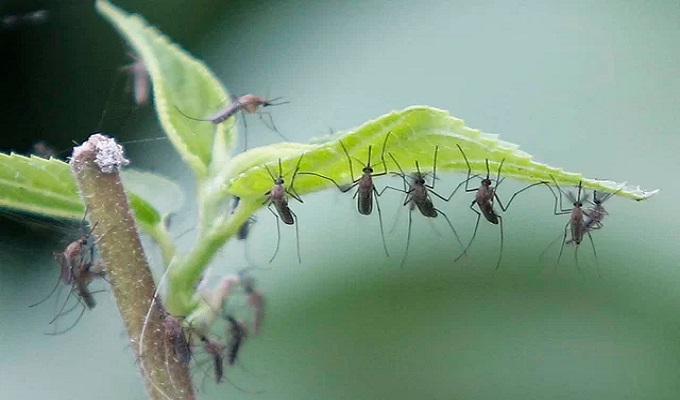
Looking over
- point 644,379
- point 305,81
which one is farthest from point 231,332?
point 305,81

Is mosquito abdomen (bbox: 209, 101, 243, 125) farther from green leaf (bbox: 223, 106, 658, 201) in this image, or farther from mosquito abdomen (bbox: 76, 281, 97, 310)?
mosquito abdomen (bbox: 76, 281, 97, 310)

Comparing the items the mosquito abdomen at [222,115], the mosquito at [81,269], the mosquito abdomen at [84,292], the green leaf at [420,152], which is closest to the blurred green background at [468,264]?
the mosquito at [81,269]

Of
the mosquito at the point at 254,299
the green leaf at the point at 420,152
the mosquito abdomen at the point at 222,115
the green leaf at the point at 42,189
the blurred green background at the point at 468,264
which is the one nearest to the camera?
the green leaf at the point at 420,152

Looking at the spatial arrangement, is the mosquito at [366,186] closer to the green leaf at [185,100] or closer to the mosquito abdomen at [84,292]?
the green leaf at [185,100]

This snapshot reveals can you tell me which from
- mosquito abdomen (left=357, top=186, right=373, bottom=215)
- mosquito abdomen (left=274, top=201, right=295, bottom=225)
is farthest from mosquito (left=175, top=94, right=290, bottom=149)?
mosquito abdomen (left=357, top=186, right=373, bottom=215)

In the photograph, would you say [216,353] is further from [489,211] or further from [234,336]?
[489,211]

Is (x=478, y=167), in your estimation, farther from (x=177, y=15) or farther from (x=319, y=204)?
(x=177, y=15)
